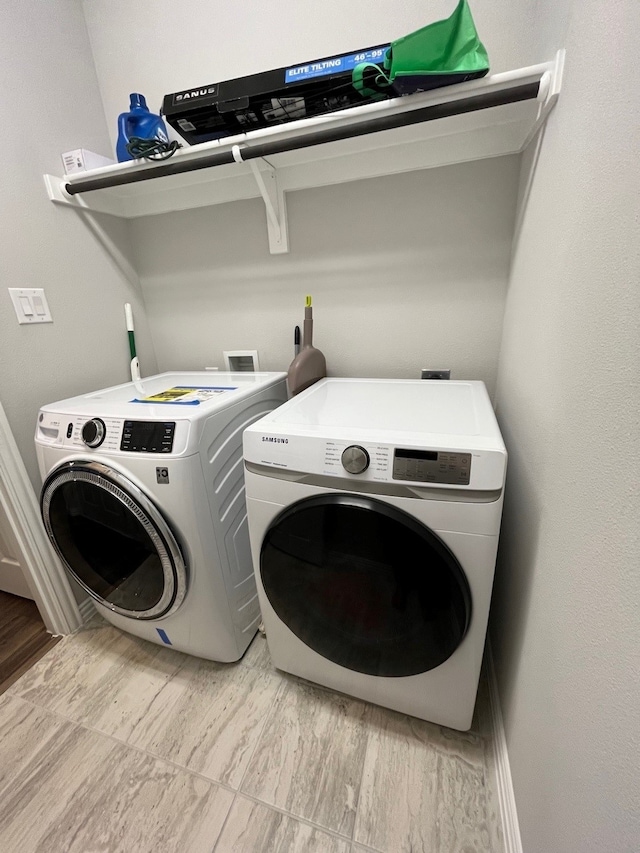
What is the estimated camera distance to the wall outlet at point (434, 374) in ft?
4.26

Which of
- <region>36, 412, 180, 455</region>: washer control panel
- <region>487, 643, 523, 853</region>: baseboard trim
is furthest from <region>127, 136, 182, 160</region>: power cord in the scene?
<region>487, 643, 523, 853</region>: baseboard trim

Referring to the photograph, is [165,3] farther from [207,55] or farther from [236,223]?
[236,223]

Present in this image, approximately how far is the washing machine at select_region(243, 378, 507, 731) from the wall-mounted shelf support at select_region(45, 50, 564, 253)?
0.70m

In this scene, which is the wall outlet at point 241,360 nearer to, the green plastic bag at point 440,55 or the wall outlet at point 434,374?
the wall outlet at point 434,374

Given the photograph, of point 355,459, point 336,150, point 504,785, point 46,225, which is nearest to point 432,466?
point 355,459

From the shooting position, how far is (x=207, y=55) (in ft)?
3.95

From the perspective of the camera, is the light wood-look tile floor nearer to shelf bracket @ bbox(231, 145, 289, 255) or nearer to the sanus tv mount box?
shelf bracket @ bbox(231, 145, 289, 255)

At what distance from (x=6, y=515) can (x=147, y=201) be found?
4.37 feet

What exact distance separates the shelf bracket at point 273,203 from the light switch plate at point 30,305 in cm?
84

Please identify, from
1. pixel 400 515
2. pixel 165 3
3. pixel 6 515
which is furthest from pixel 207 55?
pixel 6 515

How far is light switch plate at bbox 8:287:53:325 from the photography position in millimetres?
1136

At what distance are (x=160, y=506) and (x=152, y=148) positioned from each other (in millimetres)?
1088

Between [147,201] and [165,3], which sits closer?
[165,3]

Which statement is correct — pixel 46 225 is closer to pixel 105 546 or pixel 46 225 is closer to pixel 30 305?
pixel 30 305
